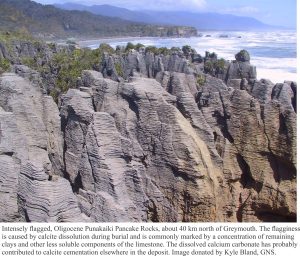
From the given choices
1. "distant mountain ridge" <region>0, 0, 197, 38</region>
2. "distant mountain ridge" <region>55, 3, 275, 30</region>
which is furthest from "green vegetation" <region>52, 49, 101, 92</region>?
"distant mountain ridge" <region>55, 3, 275, 30</region>

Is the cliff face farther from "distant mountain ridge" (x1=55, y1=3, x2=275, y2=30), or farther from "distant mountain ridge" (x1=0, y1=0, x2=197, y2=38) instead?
"distant mountain ridge" (x1=55, y1=3, x2=275, y2=30)

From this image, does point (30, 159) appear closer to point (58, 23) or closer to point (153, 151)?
point (153, 151)

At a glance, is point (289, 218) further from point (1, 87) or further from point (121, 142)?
point (1, 87)

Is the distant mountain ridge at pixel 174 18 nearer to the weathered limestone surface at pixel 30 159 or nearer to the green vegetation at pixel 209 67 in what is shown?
the green vegetation at pixel 209 67

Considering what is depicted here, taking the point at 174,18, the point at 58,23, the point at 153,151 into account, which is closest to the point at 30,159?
the point at 153,151

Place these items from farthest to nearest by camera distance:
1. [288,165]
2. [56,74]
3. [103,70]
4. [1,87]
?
[56,74] < [103,70] < [1,87] < [288,165]
